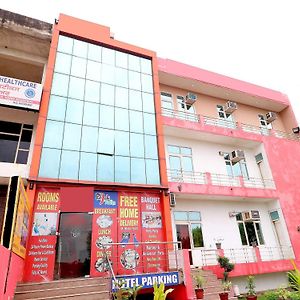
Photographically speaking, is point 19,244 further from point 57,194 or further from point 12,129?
point 12,129

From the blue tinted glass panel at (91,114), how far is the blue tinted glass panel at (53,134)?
100cm

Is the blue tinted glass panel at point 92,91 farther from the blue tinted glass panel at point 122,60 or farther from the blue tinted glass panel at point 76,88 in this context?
the blue tinted glass panel at point 122,60

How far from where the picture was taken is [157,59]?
13305 millimetres

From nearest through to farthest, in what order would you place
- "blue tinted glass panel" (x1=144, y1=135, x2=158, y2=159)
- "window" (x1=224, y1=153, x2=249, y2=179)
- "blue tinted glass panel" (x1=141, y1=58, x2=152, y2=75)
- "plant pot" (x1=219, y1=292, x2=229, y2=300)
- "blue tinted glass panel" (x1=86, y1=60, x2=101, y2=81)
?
"plant pot" (x1=219, y1=292, x2=229, y2=300) < "blue tinted glass panel" (x1=144, y1=135, x2=158, y2=159) < "blue tinted glass panel" (x1=86, y1=60, x2=101, y2=81) < "blue tinted glass panel" (x1=141, y1=58, x2=152, y2=75) < "window" (x1=224, y1=153, x2=249, y2=179)

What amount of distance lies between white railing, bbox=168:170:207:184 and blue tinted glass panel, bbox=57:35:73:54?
714 centimetres

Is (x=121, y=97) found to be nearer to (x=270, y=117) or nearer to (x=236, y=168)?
(x=236, y=168)

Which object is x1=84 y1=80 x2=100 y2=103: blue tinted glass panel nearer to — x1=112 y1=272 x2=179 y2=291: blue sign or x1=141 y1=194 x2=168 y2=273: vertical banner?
x1=141 y1=194 x2=168 y2=273: vertical banner

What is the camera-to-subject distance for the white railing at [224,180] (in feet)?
41.1

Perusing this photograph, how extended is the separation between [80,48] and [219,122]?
27.6 feet

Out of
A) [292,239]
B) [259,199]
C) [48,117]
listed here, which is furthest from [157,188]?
[292,239]

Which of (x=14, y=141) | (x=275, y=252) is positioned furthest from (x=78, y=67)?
(x=275, y=252)

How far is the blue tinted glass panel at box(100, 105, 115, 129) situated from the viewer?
33.4ft

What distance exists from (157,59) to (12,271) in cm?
1131

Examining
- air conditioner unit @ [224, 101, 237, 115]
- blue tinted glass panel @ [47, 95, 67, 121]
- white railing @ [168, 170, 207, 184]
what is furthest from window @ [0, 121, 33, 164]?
air conditioner unit @ [224, 101, 237, 115]
